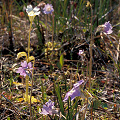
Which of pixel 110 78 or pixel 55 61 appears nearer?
pixel 110 78

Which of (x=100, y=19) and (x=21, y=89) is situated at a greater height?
(x=100, y=19)

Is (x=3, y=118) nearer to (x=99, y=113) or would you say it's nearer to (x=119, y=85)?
(x=99, y=113)

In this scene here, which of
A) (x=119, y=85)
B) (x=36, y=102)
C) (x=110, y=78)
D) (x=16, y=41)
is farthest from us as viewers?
(x=16, y=41)

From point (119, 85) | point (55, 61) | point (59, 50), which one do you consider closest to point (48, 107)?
point (119, 85)

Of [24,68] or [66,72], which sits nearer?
[24,68]

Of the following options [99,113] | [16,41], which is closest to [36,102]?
[99,113]

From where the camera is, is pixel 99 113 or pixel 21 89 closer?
pixel 99 113

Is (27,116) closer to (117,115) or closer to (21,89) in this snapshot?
(21,89)

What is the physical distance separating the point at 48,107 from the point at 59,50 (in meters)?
1.32

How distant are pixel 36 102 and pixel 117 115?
629mm

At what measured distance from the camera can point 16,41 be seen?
2408 mm

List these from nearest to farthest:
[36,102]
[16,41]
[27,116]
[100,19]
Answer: [27,116] < [36,102] < [100,19] < [16,41]

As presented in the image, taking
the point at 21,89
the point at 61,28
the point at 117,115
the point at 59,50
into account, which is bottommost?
the point at 117,115

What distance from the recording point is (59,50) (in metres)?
2.21
